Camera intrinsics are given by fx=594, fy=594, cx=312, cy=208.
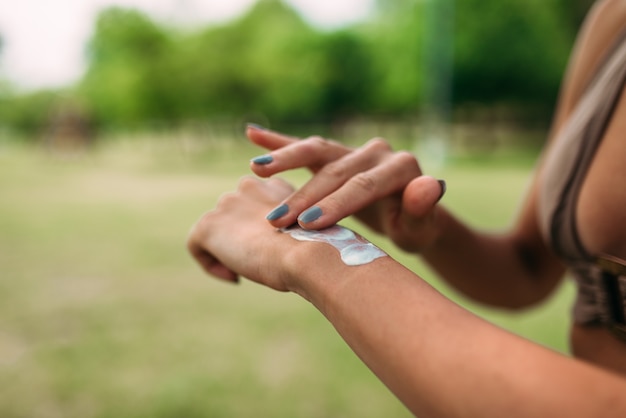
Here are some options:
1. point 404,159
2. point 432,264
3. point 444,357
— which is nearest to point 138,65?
point 432,264

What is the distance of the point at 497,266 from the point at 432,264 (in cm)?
21

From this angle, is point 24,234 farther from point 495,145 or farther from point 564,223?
point 495,145

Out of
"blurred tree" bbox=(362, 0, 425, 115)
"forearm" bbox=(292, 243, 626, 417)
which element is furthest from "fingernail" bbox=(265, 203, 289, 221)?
"blurred tree" bbox=(362, 0, 425, 115)

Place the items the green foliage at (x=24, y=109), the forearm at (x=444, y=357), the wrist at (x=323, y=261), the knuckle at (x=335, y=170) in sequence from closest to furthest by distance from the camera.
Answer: the forearm at (x=444, y=357), the wrist at (x=323, y=261), the knuckle at (x=335, y=170), the green foliage at (x=24, y=109)

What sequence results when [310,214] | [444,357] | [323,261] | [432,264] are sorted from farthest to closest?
[432,264] < [310,214] < [323,261] < [444,357]

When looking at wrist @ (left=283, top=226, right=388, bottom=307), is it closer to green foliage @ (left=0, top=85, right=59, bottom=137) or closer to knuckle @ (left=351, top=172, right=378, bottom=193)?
knuckle @ (left=351, top=172, right=378, bottom=193)

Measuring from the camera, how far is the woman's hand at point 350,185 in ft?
3.76

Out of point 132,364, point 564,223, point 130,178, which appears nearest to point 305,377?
point 132,364

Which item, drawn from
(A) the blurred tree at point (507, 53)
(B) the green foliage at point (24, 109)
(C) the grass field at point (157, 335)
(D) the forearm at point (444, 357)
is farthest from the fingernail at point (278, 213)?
(B) the green foliage at point (24, 109)

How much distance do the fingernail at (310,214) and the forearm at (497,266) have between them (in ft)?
2.29

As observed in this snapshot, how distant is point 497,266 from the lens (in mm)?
1868

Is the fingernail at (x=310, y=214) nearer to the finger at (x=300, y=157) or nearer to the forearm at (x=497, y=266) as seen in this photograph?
the finger at (x=300, y=157)

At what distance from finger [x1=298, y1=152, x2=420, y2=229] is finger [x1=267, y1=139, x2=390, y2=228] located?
0.08 feet

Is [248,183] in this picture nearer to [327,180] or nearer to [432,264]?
[327,180]
